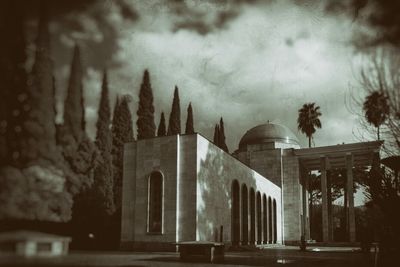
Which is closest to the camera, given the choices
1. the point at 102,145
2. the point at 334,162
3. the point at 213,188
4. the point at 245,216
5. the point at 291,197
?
the point at 102,145

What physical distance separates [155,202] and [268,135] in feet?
109

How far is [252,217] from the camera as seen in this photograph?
40.2m

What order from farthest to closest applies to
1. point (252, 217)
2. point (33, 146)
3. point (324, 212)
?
point (324, 212) < point (252, 217) < point (33, 146)

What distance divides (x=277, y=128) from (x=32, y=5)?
56328 mm

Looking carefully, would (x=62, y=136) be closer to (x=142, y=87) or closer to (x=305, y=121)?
(x=142, y=87)

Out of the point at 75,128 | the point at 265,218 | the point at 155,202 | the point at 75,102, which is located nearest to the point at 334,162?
the point at 265,218

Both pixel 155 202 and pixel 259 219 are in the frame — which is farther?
pixel 259 219

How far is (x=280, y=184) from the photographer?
175 feet

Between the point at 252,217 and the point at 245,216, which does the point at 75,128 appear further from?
the point at 252,217

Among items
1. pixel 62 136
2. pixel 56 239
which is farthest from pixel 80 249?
pixel 62 136

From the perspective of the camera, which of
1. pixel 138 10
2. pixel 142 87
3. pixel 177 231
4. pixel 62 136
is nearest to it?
pixel 62 136

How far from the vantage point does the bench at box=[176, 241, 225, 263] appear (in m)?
17.1

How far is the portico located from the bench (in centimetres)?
3341

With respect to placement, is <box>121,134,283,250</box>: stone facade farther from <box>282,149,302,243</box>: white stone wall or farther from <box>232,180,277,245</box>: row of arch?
<box>282,149,302,243</box>: white stone wall
